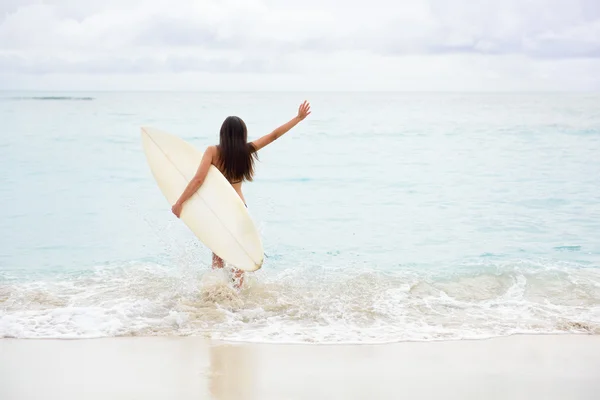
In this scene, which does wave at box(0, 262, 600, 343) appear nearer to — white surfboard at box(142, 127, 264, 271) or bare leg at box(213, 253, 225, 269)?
bare leg at box(213, 253, 225, 269)

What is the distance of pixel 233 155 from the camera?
165 inches

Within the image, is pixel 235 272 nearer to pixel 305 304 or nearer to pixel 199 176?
pixel 305 304

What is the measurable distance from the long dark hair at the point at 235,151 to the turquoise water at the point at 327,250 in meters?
0.70

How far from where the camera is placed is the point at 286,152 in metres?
15.4

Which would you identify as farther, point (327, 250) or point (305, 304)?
point (327, 250)

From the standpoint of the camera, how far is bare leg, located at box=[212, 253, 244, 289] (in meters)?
4.32

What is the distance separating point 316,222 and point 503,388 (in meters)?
5.00

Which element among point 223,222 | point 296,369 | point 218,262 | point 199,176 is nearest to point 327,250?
point 218,262

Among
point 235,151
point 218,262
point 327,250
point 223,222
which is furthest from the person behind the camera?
point 327,250

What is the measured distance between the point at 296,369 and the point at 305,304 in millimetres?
1120

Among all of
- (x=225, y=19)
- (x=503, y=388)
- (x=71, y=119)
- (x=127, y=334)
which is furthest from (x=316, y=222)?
(x=225, y=19)

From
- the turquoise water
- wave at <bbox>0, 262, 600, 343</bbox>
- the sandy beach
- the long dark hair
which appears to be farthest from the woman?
the sandy beach

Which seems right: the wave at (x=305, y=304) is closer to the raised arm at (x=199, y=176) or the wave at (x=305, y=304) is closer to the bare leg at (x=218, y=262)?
the bare leg at (x=218, y=262)

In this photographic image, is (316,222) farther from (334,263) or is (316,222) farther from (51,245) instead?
(51,245)
